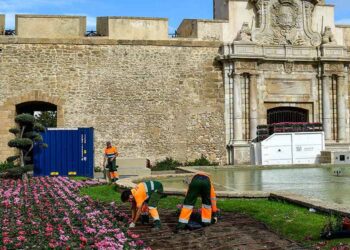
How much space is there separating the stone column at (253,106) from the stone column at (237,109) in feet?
1.44

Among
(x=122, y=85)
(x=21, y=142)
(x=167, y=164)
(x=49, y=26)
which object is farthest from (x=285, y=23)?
(x=21, y=142)

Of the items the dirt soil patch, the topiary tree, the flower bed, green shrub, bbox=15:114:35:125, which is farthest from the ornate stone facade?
the dirt soil patch

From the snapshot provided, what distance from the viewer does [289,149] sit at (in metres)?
19.3

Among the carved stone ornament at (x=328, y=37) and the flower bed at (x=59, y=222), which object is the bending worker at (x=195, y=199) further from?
the carved stone ornament at (x=328, y=37)

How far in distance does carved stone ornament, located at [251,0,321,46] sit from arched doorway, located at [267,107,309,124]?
9.72 feet

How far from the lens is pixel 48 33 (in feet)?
69.2

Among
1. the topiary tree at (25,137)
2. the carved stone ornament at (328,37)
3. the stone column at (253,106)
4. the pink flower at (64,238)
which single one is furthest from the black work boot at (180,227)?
the carved stone ornament at (328,37)

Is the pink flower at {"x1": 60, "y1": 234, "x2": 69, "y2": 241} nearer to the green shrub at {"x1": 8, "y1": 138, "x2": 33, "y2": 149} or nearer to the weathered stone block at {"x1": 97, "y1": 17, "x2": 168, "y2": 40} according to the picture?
the green shrub at {"x1": 8, "y1": 138, "x2": 33, "y2": 149}

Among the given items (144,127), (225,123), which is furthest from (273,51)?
(144,127)

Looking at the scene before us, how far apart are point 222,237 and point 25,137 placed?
10.5 metres

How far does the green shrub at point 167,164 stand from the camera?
2083cm

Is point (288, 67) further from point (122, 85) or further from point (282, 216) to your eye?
point (282, 216)

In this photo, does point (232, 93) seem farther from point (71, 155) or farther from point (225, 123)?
point (71, 155)

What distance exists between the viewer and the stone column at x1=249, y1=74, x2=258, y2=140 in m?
21.7
